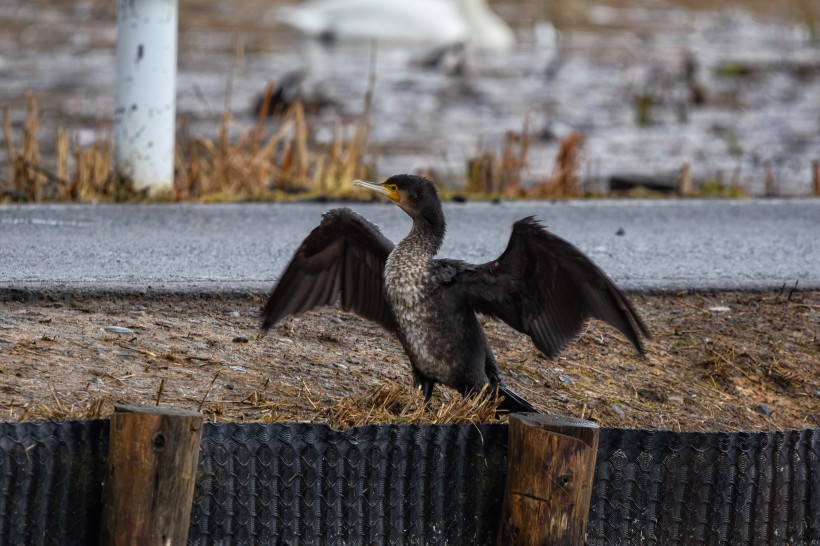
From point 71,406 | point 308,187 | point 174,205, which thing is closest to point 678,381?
point 71,406

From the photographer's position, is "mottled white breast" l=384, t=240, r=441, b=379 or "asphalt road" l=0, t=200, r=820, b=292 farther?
"asphalt road" l=0, t=200, r=820, b=292

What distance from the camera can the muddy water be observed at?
49.6ft

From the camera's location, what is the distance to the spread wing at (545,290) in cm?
421

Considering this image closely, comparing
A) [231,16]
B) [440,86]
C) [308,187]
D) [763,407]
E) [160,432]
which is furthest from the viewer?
[231,16]

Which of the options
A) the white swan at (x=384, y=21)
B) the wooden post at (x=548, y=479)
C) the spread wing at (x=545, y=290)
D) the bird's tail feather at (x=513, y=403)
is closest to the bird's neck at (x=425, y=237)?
the spread wing at (x=545, y=290)

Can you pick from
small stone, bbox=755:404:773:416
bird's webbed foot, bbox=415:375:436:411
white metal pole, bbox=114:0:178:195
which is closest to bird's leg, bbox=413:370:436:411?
bird's webbed foot, bbox=415:375:436:411

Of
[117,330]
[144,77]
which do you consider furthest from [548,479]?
[144,77]

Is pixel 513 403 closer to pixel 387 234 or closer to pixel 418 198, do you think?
pixel 418 198

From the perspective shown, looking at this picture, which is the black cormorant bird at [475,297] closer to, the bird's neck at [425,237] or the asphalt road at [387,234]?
the bird's neck at [425,237]

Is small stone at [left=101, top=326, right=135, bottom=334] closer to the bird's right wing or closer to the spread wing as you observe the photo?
the bird's right wing

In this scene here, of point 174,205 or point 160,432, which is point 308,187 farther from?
point 160,432

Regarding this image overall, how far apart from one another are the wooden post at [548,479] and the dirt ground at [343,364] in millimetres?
565

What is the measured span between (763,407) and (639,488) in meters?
1.31

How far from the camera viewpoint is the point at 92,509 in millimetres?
3568
